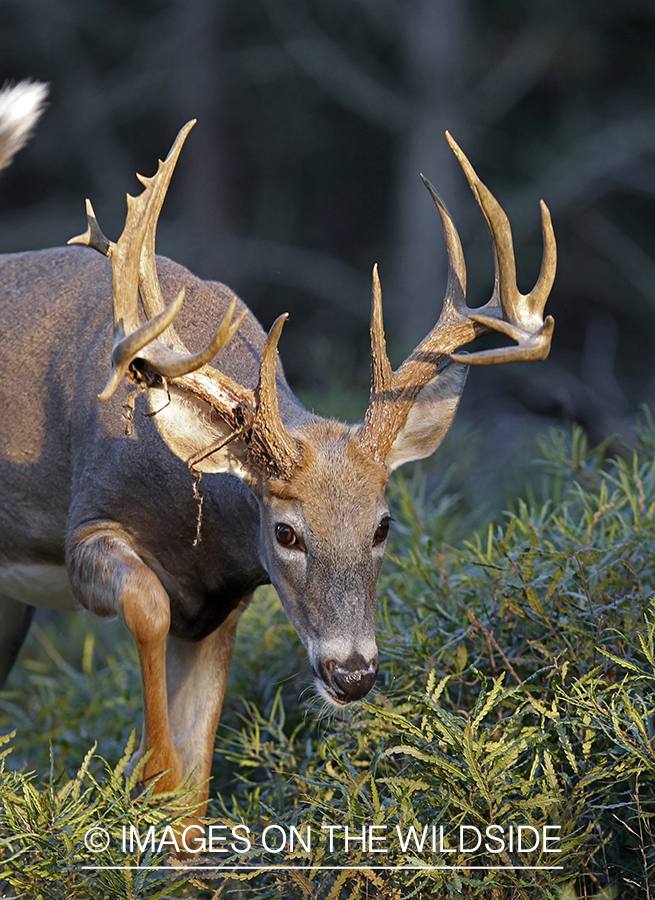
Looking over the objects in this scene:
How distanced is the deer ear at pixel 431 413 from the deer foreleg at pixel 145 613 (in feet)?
2.64

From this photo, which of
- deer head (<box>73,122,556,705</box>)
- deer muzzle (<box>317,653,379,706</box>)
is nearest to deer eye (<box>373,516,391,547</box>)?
deer head (<box>73,122,556,705</box>)

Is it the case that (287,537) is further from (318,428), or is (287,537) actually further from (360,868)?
(360,868)

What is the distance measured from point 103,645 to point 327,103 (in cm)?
934

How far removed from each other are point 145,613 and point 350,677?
0.71 m

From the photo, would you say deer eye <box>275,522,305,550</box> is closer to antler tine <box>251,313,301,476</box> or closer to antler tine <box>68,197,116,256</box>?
antler tine <box>251,313,301,476</box>

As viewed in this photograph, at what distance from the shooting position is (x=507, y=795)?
9.61 ft

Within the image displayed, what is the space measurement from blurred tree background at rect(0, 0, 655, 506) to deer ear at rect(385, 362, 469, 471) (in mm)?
5431

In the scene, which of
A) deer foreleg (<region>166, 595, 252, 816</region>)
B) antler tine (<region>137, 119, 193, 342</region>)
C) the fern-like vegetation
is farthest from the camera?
deer foreleg (<region>166, 595, 252, 816</region>)

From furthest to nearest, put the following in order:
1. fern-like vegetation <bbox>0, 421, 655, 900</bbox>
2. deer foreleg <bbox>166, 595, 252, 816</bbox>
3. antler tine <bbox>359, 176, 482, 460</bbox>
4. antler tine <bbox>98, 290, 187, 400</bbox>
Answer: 1. deer foreleg <bbox>166, 595, 252, 816</bbox>
2. antler tine <bbox>359, 176, 482, 460</bbox>
3. fern-like vegetation <bbox>0, 421, 655, 900</bbox>
4. antler tine <bbox>98, 290, 187, 400</bbox>

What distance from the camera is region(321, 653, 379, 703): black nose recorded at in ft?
9.26

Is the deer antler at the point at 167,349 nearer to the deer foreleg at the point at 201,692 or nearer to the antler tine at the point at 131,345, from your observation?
the antler tine at the point at 131,345

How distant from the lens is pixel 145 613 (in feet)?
10.5

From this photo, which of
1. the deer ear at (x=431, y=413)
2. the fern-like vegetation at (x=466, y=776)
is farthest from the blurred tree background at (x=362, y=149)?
the deer ear at (x=431, y=413)

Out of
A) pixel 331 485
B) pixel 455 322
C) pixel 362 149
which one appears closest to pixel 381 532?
pixel 331 485
